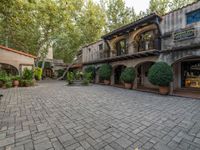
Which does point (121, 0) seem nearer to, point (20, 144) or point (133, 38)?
point (133, 38)

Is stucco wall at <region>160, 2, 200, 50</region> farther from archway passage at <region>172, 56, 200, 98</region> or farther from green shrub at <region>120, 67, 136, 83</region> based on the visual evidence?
green shrub at <region>120, 67, 136, 83</region>

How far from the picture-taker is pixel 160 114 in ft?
14.5

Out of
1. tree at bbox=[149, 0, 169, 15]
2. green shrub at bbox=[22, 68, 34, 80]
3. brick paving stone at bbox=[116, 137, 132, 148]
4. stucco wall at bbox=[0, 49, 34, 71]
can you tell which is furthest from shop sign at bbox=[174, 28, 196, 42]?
stucco wall at bbox=[0, 49, 34, 71]

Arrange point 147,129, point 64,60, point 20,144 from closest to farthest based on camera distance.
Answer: point 20,144 → point 147,129 → point 64,60

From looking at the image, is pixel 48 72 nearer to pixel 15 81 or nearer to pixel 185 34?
pixel 15 81

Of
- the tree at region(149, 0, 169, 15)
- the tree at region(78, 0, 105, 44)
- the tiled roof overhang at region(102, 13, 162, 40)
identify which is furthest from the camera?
the tree at region(78, 0, 105, 44)

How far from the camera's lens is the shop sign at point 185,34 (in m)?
7.33

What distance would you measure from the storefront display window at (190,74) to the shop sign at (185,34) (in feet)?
9.02

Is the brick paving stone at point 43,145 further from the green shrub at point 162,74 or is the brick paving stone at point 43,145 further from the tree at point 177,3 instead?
the tree at point 177,3

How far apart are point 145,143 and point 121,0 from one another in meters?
22.3

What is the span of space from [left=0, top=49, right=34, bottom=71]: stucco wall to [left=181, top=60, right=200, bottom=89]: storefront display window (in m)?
15.4

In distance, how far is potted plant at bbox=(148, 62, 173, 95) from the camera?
7.88 metres

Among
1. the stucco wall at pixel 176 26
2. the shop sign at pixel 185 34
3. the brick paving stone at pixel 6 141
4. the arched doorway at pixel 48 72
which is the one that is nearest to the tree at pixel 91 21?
the arched doorway at pixel 48 72

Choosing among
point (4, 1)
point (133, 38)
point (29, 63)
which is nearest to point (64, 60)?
point (29, 63)
